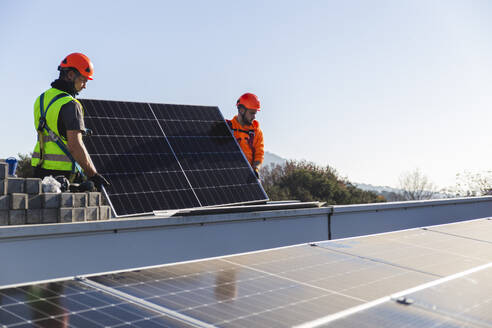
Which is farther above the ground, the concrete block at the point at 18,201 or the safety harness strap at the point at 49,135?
the safety harness strap at the point at 49,135

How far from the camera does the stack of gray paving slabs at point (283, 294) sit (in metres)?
2.67

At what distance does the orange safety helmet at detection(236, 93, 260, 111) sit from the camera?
9.57 meters

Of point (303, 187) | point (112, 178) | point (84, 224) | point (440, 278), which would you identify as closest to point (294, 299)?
point (440, 278)

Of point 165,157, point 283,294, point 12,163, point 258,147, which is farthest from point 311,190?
point 283,294

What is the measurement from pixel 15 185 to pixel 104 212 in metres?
1.04

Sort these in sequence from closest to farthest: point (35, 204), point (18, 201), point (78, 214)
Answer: point (18, 201), point (35, 204), point (78, 214)

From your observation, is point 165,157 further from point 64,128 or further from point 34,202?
point 34,202

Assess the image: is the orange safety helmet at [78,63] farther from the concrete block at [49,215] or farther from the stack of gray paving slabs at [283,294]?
the stack of gray paving slabs at [283,294]

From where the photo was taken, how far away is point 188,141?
842 centimetres

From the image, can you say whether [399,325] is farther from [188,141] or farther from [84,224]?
[188,141]

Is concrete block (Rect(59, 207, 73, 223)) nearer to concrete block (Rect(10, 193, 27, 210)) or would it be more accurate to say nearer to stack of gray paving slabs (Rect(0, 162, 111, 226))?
stack of gray paving slabs (Rect(0, 162, 111, 226))

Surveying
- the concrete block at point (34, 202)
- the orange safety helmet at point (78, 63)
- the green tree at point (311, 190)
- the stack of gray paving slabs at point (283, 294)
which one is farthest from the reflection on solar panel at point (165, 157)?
the green tree at point (311, 190)

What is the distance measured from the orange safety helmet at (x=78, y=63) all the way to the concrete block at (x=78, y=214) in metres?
1.98

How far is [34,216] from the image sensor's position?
5.24 meters
